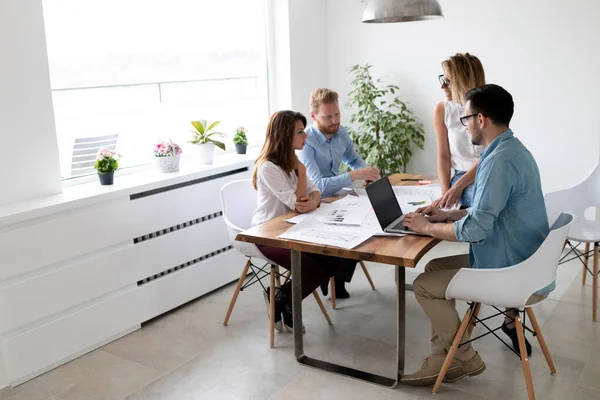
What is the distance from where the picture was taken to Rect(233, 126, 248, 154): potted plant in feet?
16.3

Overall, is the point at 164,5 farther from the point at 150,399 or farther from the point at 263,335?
the point at 150,399

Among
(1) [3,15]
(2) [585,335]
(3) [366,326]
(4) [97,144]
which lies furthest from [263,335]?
(1) [3,15]

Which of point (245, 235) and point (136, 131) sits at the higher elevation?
point (136, 131)

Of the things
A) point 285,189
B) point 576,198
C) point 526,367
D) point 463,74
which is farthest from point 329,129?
point 526,367

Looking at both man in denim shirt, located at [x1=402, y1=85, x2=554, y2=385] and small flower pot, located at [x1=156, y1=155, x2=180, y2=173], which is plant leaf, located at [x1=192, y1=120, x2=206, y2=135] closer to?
small flower pot, located at [x1=156, y1=155, x2=180, y2=173]

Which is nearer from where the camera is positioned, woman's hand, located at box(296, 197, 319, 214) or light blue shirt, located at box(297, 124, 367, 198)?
woman's hand, located at box(296, 197, 319, 214)

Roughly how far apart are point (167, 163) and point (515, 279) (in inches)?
95.6

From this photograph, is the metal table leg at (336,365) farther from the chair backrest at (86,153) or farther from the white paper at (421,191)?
the chair backrest at (86,153)

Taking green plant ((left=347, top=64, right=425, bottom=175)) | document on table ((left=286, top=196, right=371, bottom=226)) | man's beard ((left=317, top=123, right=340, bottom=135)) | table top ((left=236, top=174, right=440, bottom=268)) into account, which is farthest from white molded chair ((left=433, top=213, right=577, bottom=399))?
green plant ((left=347, top=64, right=425, bottom=175))

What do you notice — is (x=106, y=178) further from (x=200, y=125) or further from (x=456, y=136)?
(x=456, y=136)

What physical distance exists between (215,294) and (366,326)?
120cm

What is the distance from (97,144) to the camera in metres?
4.08

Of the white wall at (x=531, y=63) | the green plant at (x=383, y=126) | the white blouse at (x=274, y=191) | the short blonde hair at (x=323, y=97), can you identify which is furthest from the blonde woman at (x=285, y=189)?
the white wall at (x=531, y=63)

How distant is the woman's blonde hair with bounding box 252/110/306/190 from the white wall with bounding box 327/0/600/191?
2279 mm
